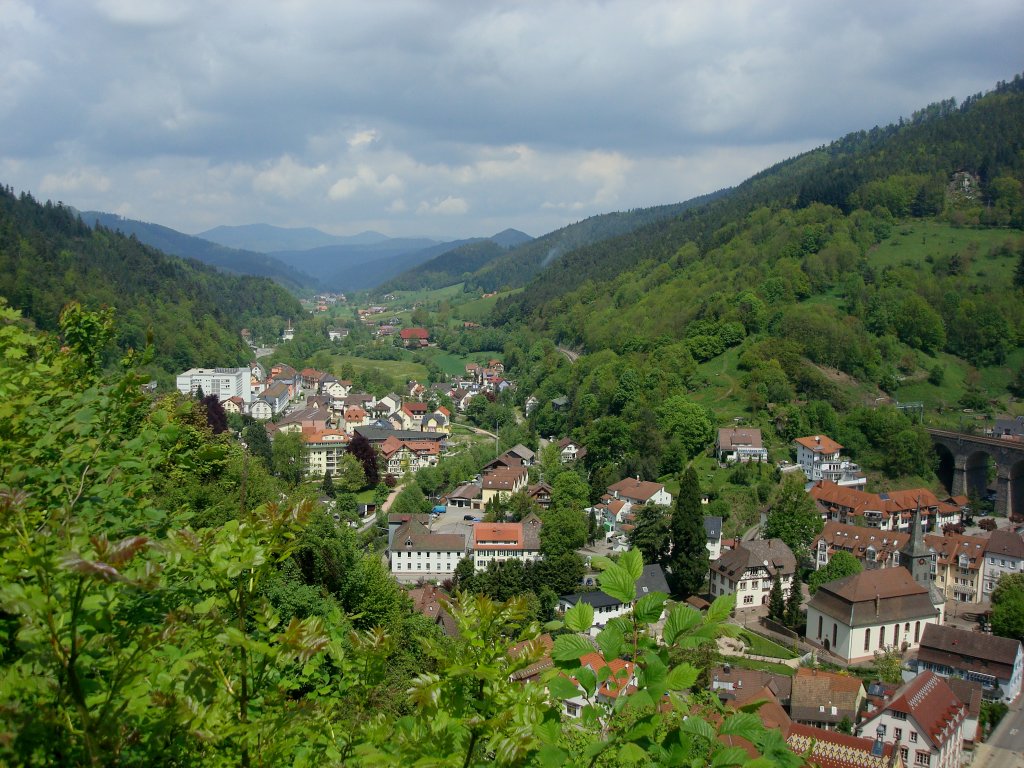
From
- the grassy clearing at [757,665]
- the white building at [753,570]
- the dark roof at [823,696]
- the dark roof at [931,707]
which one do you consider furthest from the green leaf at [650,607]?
the white building at [753,570]

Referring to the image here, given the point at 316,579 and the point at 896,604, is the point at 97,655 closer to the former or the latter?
the point at 316,579

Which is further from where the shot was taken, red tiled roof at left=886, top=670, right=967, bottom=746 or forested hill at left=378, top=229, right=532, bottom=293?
forested hill at left=378, top=229, right=532, bottom=293

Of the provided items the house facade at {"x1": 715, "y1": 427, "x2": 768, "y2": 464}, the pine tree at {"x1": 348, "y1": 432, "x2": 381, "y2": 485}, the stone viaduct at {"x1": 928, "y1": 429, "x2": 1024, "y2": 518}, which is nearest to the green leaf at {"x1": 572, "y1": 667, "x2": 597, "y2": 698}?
the house facade at {"x1": 715, "y1": 427, "x2": 768, "y2": 464}

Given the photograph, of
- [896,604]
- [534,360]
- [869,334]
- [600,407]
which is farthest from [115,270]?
[896,604]

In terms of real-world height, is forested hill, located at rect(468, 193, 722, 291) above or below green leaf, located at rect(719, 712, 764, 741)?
above

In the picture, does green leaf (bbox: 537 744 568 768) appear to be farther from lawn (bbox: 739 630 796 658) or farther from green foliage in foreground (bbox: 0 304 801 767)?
lawn (bbox: 739 630 796 658)

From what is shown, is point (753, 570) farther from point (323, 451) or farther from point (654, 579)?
point (323, 451)

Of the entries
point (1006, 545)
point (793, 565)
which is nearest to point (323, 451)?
point (793, 565)
